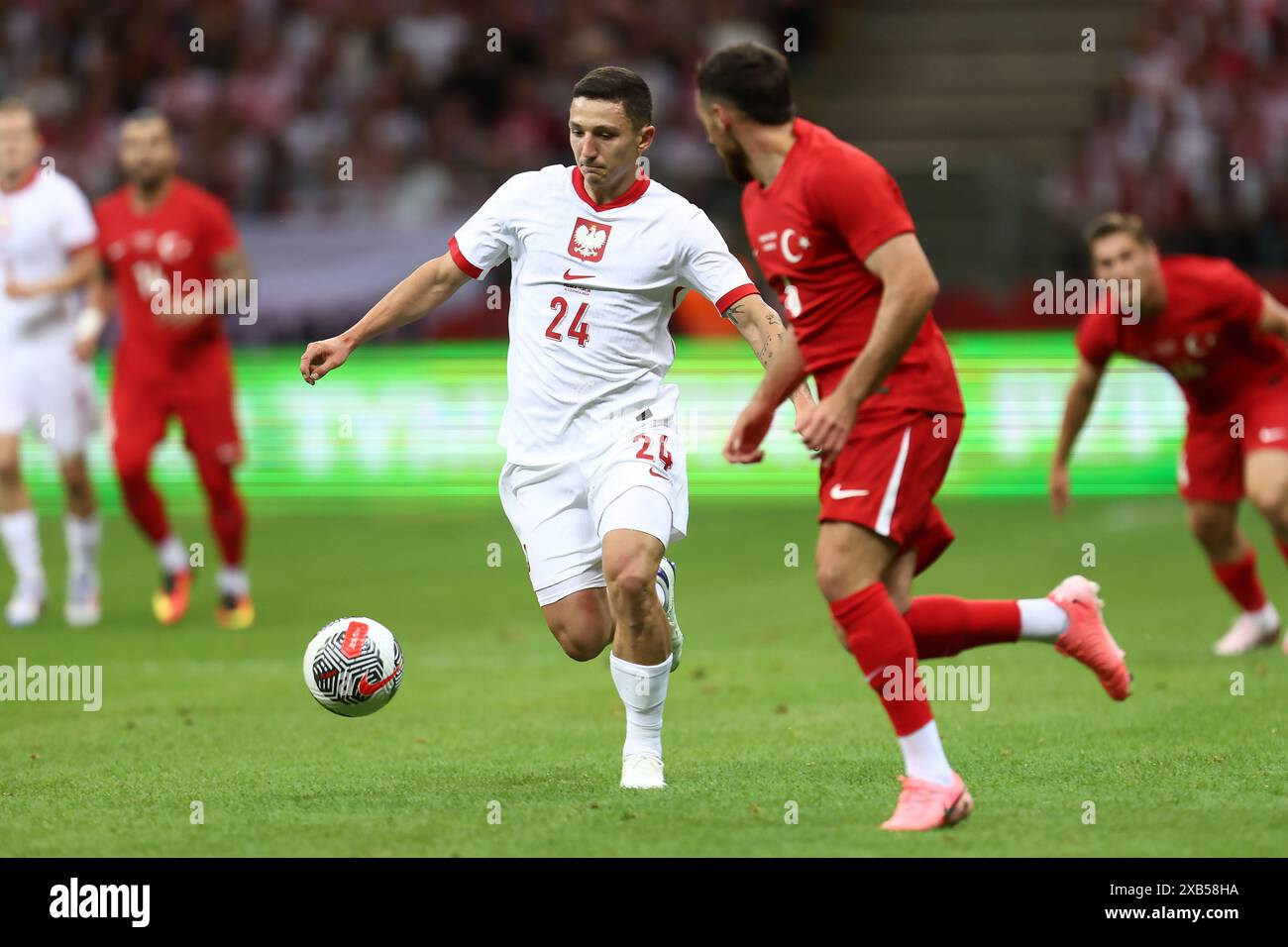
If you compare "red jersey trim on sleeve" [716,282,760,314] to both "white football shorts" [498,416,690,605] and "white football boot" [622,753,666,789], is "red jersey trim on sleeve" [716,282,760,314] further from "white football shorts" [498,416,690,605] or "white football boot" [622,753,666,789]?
"white football boot" [622,753,666,789]

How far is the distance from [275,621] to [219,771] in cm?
494

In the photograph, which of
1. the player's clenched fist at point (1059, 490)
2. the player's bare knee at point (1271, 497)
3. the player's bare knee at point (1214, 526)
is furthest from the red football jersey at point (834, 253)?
the player's bare knee at point (1214, 526)

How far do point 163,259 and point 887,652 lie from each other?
7517mm

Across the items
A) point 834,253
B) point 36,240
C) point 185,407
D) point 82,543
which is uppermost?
point 36,240

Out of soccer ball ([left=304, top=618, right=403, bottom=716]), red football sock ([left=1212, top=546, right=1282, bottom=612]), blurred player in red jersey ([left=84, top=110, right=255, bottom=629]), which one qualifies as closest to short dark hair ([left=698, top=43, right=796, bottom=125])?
soccer ball ([left=304, top=618, right=403, bottom=716])

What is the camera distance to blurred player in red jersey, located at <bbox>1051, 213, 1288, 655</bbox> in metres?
9.48

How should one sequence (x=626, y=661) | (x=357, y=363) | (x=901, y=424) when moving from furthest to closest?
(x=357, y=363)
(x=626, y=661)
(x=901, y=424)

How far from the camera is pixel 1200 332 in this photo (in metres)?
9.57

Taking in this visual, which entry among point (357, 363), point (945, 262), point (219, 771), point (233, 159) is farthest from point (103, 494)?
point (219, 771)

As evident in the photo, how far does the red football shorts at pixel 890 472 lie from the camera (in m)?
5.84

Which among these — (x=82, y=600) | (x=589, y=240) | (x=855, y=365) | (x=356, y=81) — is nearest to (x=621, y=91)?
(x=589, y=240)

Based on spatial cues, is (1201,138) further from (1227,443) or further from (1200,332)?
(1200,332)
